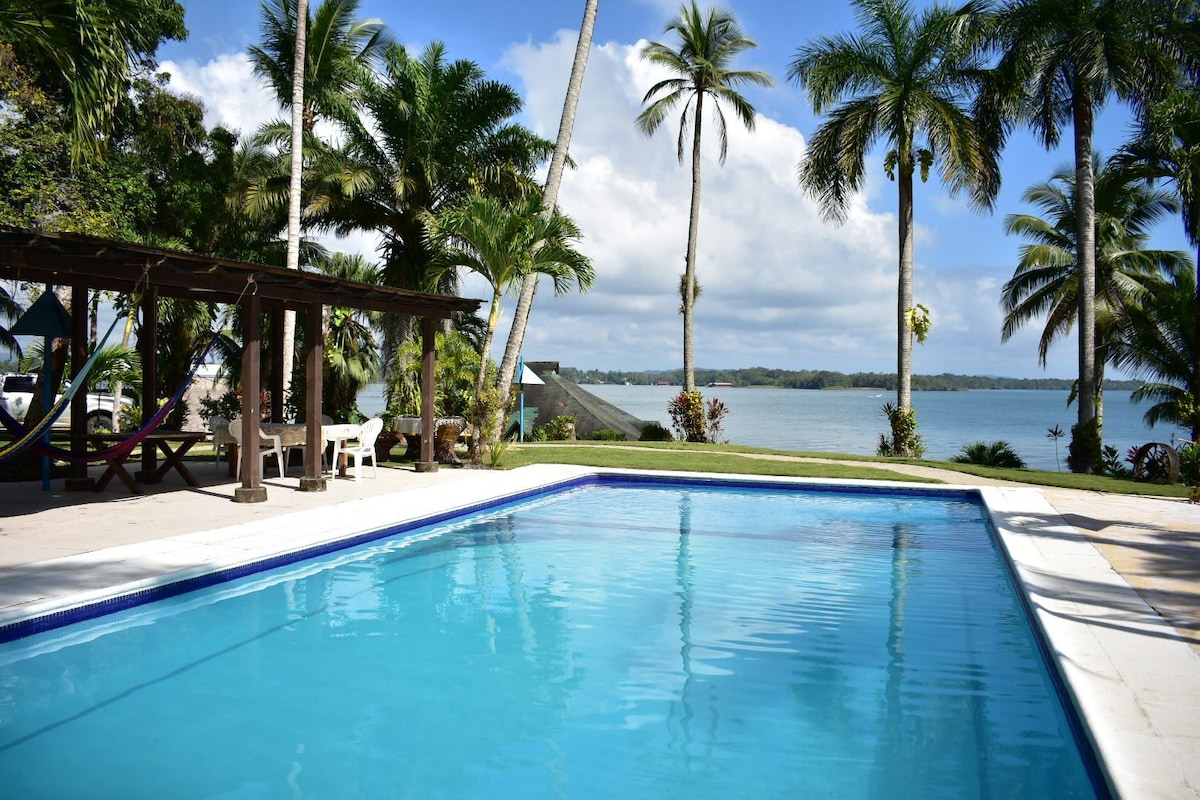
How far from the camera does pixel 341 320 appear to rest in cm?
2016

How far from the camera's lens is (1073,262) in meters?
25.7

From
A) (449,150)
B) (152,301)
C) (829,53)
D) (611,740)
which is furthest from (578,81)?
(611,740)

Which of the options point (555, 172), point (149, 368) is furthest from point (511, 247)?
point (149, 368)

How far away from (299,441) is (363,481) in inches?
42.7

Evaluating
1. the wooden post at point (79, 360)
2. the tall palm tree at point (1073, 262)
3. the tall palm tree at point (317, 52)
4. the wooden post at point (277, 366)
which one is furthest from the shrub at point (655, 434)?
the wooden post at point (79, 360)

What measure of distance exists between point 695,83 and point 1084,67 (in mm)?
9828

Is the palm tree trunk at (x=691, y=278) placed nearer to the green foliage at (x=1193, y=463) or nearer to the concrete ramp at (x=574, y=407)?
the concrete ramp at (x=574, y=407)

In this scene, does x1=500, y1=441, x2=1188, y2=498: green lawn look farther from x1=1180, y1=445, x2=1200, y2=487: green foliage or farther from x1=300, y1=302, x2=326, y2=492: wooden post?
x1=300, y1=302, x2=326, y2=492: wooden post

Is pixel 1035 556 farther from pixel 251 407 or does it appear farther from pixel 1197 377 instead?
pixel 1197 377

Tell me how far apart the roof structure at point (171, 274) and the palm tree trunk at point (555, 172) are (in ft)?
9.50

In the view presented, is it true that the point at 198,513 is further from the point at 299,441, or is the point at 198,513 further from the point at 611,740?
the point at 611,740

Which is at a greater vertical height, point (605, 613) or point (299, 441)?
point (299, 441)

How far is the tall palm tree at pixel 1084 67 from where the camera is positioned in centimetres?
1755

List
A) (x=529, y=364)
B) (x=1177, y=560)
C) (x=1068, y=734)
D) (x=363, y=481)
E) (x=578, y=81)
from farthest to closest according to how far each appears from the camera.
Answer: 1. (x=529, y=364)
2. (x=578, y=81)
3. (x=363, y=481)
4. (x=1177, y=560)
5. (x=1068, y=734)
